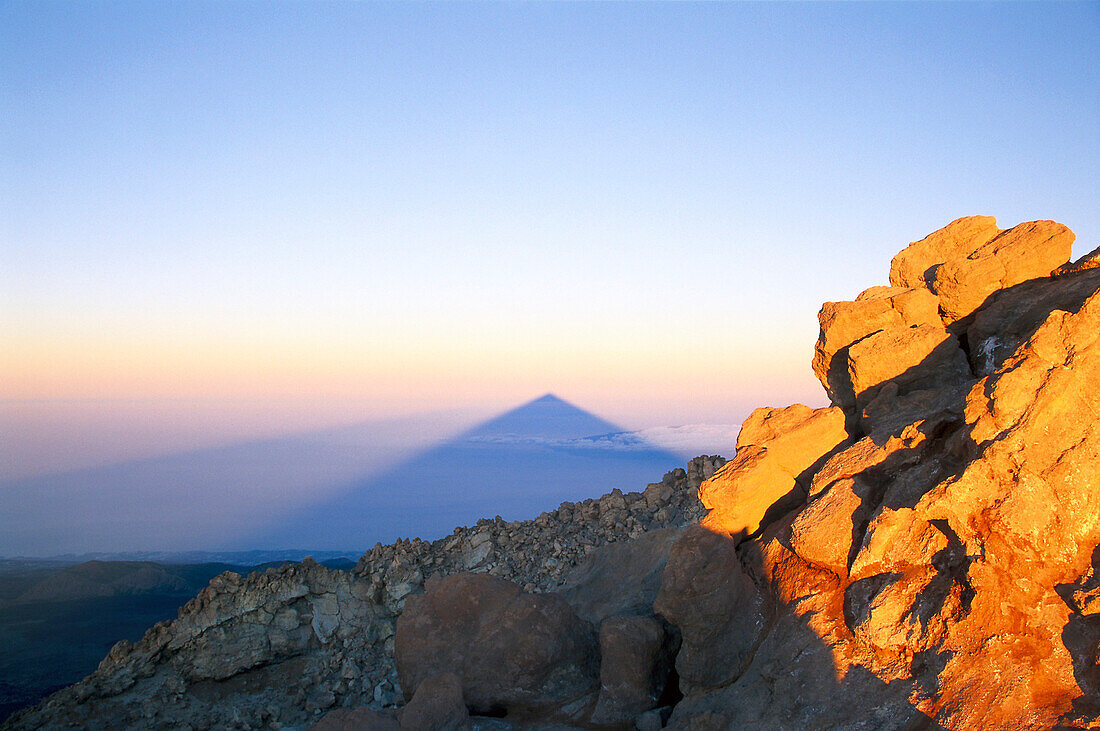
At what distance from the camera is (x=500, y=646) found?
1120cm

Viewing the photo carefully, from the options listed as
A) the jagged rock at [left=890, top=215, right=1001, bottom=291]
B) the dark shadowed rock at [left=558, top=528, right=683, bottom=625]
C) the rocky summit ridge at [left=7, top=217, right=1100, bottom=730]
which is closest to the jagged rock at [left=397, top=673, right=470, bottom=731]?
Answer: the rocky summit ridge at [left=7, top=217, right=1100, bottom=730]

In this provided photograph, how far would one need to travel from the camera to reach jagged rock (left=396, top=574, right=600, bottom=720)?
10.9 metres

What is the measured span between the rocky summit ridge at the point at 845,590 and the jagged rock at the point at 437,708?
0.11ft

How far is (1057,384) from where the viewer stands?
6898mm

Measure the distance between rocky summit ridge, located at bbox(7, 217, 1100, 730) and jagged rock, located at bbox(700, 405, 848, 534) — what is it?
0.10 ft

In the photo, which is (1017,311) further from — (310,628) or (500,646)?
(310,628)

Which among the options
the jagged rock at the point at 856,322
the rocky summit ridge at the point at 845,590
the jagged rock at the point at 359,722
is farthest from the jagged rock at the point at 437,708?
the jagged rock at the point at 856,322

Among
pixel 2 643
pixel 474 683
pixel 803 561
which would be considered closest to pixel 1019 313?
pixel 803 561

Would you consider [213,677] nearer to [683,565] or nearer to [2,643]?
[683,565]

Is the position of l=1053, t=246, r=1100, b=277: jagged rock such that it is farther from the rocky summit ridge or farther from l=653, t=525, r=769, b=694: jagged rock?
l=653, t=525, r=769, b=694: jagged rock

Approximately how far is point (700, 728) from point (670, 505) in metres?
9.08

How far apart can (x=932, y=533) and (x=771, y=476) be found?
9.23 feet

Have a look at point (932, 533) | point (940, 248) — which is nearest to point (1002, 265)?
point (940, 248)

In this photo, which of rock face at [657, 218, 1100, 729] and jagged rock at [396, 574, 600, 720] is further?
jagged rock at [396, 574, 600, 720]
